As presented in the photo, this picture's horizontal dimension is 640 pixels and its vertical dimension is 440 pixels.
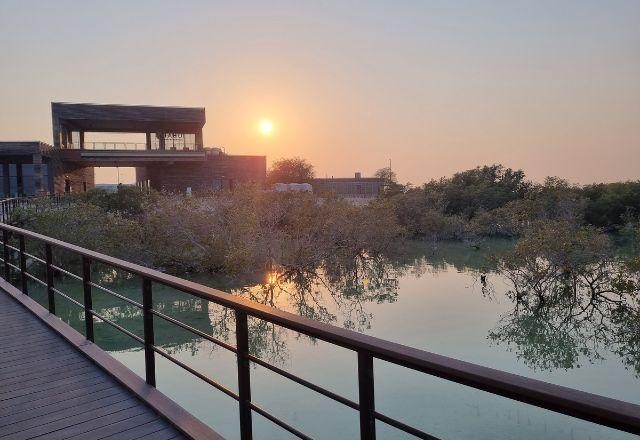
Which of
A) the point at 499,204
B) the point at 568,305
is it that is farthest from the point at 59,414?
the point at 499,204

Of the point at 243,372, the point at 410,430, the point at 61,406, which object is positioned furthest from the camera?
the point at 61,406

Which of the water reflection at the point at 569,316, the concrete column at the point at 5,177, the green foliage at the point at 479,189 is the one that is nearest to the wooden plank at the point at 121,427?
the water reflection at the point at 569,316

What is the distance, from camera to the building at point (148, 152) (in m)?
30.6

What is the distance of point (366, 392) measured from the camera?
179 cm

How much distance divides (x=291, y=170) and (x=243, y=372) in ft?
179

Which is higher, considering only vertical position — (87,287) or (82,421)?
(87,287)

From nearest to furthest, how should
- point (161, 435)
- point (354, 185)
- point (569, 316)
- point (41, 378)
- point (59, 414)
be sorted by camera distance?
1. point (161, 435)
2. point (59, 414)
3. point (41, 378)
4. point (569, 316)
5. point (354, 185)

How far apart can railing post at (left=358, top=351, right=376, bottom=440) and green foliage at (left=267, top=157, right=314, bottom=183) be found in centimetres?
5320

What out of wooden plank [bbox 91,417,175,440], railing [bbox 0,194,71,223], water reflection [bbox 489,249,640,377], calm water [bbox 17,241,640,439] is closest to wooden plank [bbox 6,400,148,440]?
wooden plank [bbox 91,417,175,440]

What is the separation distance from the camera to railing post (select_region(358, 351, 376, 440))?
1784mm

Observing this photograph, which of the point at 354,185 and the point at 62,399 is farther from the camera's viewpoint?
the point at 354,185

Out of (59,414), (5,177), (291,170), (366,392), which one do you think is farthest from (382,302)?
(291,170)

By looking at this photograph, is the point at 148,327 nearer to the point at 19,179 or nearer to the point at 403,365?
the point at 403,365

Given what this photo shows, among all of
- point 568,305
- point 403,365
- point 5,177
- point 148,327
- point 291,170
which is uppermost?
point 291,170
